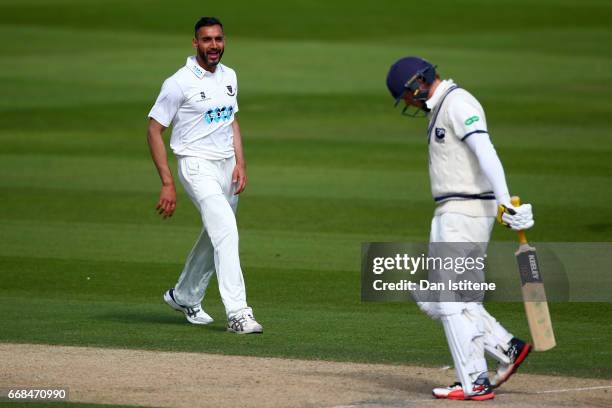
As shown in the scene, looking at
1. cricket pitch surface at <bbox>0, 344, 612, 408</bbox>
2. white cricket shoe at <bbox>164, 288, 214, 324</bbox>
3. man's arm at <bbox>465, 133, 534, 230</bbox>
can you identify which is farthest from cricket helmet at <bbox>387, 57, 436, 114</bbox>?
white cricket shoe at <bbox>164, 288, 214, 324</bbox>

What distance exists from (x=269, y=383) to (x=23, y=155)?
44.0 feet

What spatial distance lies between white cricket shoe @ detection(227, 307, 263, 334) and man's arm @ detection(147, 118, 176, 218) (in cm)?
91

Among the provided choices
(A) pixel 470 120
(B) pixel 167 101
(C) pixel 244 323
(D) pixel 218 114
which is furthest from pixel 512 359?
(B) pixel 167 101

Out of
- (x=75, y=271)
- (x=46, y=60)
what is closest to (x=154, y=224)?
(x=75, y=271)

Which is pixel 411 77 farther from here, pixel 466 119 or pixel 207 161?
pixel 207 161

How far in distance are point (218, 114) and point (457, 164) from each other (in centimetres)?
293

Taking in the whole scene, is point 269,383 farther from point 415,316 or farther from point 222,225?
point 415,316

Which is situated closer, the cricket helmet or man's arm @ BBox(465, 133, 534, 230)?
man's arm @ BBox(465, 133, 534, 230)

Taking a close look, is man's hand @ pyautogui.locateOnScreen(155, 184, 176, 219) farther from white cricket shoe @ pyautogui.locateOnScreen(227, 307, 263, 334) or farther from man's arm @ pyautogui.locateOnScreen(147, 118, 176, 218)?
Result: white cricket shoe @ pyautogui.locateOnScreen(227, 307, 263, 334)

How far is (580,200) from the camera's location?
1612 cm

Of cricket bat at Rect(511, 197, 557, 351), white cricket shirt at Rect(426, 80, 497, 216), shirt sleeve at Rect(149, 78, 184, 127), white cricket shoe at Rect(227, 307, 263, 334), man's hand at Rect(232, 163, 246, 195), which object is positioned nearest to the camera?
cricket bat at Rect(511, 197, 557, 351)

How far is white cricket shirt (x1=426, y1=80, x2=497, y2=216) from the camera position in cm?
727

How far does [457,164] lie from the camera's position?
24.0 feet

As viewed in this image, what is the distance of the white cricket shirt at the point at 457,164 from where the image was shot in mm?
7266
